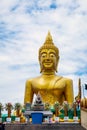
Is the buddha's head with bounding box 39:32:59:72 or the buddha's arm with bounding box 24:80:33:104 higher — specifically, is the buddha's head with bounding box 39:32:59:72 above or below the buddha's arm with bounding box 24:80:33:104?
above

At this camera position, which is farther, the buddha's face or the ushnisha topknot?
the ushnisha topknot

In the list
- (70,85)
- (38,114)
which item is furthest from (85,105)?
(70,85)

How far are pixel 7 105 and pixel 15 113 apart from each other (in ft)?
3.86

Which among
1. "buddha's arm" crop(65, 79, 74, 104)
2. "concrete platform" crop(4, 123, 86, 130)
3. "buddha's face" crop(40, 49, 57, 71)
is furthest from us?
A: "buddha's face" crop(40, 49, 57, 71)

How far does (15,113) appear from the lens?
2280 centimetres

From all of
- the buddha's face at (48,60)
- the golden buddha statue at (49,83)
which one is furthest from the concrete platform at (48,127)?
the buddha's face at (48,60)

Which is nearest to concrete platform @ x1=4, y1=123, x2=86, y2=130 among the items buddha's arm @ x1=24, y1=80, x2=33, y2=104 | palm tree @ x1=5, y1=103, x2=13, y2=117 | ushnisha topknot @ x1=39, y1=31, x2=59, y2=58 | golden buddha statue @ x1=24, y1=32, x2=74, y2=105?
palm tree @ x1=5, y1=103, x2=13, y2=117

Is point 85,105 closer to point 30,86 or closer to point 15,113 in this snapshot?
point 15,113

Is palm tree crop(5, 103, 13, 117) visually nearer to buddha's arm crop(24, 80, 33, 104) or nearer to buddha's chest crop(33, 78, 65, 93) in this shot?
buddha's arm crop(24, 80, 33, 104)

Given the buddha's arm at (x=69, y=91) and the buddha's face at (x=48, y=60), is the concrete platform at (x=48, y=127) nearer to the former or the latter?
the buddha's arm at (x=69, y=91)

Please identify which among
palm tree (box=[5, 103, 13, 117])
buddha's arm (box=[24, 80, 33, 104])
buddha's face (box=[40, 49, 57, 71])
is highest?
buddha's face (box=[40, 49, 57, 71])

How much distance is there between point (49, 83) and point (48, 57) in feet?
6.06

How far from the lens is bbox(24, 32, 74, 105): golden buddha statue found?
82.4 ft

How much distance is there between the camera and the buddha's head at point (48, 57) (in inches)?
1011
